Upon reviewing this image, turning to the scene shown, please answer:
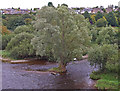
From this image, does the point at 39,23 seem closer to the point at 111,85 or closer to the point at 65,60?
the point at 65,60

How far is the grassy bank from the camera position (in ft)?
92.3

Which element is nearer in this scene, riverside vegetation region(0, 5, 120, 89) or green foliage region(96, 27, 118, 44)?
riverside vegetation region(0, 5, 120, 89)

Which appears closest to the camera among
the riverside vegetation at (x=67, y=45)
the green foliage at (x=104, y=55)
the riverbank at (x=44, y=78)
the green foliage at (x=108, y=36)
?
the riverbank at (x=44, y=78)

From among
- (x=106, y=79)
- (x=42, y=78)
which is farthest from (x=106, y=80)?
(x=42, y=78)

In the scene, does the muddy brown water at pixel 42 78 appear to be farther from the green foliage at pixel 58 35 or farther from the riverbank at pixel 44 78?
the green foliage at pixel 58 35

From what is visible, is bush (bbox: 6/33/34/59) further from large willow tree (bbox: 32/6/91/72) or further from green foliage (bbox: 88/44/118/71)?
green foliage (bbox: 88/44/118/71)

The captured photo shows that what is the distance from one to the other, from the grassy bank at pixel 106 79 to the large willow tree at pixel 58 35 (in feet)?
18.1

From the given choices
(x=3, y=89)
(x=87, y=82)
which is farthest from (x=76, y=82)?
(x=3, y=89)

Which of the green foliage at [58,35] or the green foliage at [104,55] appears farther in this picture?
the green foliage at [58,35]

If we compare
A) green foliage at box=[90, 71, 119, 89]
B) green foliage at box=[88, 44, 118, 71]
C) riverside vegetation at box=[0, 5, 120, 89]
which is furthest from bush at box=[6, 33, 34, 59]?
green foliage at box=[90, 71, 119, 89]

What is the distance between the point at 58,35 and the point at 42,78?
8.58 metres

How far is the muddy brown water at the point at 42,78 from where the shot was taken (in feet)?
98.3

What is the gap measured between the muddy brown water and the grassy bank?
3.58 feet

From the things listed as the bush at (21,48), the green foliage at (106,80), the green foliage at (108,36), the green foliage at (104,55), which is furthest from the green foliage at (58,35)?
the green foliage at (108,36)
